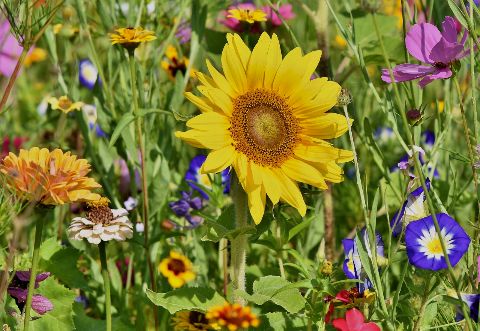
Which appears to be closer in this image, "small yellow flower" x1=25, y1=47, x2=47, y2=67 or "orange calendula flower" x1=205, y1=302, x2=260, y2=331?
"orange calendula flower" x1=205, y1=302, x2=260, y2=331

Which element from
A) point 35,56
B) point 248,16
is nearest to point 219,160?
point 248,16

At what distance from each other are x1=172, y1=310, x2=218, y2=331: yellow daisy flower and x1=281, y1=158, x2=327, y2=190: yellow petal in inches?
12.1

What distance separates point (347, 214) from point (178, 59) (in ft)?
1.78

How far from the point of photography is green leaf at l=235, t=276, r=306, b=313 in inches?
44.9

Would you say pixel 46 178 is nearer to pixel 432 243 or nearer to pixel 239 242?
pixel 239 242

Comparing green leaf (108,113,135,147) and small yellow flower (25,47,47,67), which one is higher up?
small yellow flower (25,47,47,67)

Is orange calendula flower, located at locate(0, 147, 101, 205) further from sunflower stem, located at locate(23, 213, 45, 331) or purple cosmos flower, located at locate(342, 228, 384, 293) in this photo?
purple cosmos flower, located at locate(342, 228, 384, 293)

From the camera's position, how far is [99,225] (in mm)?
1154

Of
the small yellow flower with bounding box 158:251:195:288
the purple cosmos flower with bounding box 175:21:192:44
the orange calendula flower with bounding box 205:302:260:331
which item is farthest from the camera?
the purple cosmos flower with bounding box 175:21:192:44

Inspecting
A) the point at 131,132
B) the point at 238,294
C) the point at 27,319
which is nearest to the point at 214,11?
the point at 131,132

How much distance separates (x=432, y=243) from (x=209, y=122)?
36 cm

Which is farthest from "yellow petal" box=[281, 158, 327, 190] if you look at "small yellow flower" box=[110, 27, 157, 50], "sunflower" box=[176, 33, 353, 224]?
"small yellow flower" box=[110, 27, 157, 50]

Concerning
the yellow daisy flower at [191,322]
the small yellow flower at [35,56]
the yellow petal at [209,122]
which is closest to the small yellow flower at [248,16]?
the yellow petal at [209,122]

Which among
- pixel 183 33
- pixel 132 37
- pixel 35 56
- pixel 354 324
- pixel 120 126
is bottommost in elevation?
pixel 354 324
